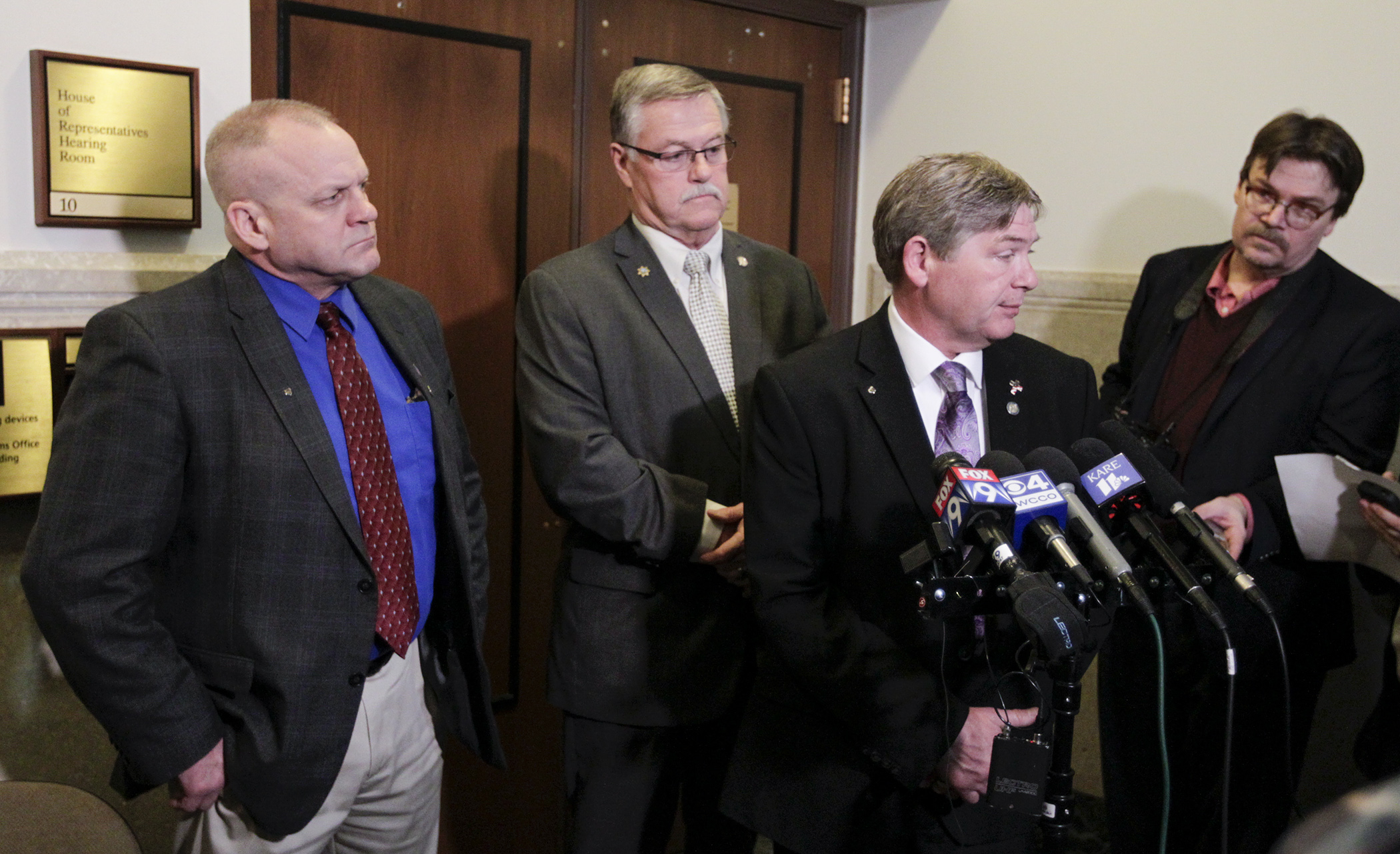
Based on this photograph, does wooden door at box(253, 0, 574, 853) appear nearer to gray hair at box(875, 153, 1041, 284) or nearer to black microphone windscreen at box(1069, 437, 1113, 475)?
gray hair at box(875, 153, 1041, 284)

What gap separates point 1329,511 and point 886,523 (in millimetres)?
1185

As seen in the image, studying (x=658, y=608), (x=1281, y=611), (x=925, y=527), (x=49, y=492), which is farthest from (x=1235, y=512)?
(x=49, y=492)

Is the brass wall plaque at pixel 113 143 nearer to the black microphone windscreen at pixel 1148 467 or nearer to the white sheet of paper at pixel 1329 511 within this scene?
the black microphone windscreen at pixel 1148 467

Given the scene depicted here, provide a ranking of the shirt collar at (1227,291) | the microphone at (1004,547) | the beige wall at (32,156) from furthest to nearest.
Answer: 1. the shirt collar at (1227,291)
2. the beige wall at (32,156)
3. the microphone at (1004,547)

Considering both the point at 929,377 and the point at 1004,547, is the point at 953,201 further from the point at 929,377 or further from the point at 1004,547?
the point at 1004,547

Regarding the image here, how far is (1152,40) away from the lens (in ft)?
10.5

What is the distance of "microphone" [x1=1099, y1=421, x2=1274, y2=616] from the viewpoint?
1332mm

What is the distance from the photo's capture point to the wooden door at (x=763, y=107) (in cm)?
306

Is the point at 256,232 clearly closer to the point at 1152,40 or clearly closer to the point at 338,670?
the point at 338,670

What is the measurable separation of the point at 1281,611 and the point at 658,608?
140 cm

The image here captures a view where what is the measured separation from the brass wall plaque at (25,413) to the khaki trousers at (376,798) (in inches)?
27.6

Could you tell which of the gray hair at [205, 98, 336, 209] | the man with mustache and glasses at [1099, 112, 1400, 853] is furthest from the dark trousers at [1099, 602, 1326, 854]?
the gray hair at [205, 98, 336, 209]

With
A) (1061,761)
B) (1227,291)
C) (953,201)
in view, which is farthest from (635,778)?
(1227,291)

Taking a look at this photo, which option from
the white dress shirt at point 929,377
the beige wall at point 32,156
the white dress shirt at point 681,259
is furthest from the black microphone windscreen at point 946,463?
the beige wall at point 32,156
